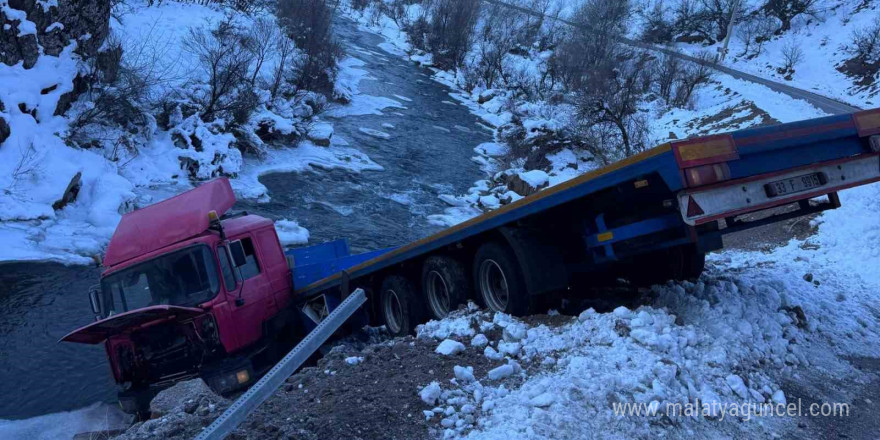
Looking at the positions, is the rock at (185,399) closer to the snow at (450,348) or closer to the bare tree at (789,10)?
Answer: the snow at (450,348)

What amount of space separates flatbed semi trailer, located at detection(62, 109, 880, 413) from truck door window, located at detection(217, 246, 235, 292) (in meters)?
0.02

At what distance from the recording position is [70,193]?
48.0 ft

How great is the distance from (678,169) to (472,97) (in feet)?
106

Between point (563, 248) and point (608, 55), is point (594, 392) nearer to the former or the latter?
point (563, 248)

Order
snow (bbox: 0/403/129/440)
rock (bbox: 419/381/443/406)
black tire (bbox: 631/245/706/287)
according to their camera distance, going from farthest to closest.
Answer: snow (bbox: 0/403/129/440), black tire (bbox: 631/245/706/287), rock (bbox: 419/381/443/406)

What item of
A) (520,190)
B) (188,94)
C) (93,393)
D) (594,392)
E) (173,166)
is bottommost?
(594,392)

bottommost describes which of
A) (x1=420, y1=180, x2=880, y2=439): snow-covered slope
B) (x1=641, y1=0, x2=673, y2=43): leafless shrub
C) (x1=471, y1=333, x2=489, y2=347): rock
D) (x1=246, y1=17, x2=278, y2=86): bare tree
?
(x1=420, y1=180, x2=880, y2=439): snow-covered slope

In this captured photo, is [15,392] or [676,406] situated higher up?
[15,392]

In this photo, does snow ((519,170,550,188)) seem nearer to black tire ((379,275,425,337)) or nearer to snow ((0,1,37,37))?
black tire ((379,275,425,337))

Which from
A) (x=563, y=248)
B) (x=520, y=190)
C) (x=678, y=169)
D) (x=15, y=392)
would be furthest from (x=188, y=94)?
(x=678, y=169)

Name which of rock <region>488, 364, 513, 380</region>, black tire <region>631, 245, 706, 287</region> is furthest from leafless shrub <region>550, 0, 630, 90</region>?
→ rock <region>488, 364, 513, 380</region>

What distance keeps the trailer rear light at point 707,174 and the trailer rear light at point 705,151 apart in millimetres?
44

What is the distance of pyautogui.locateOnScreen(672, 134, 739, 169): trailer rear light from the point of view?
4.54 meters

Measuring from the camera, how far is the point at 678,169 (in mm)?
4527
